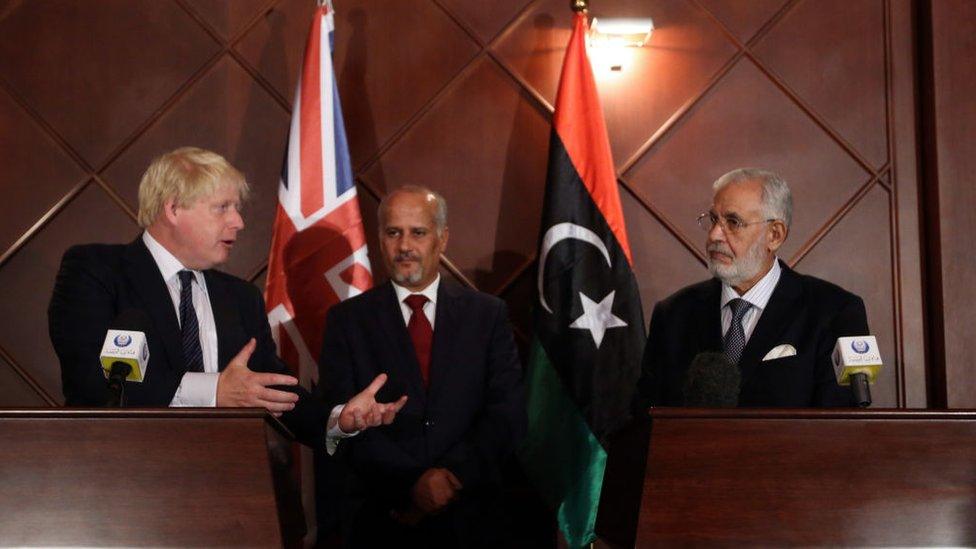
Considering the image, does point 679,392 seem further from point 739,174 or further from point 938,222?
point 938,222

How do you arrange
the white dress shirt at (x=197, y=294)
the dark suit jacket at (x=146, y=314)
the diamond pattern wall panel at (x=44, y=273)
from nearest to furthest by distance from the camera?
the dark suit jacket at (x=146, y=314)
the white dress shirt at (x=197, y=294)
the diamond pattern wall panel at (x=44, y=273)

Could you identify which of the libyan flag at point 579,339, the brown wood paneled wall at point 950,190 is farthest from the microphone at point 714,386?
the brown wood paneled wall at point 950,190

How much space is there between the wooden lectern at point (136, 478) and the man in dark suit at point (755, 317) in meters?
1.34

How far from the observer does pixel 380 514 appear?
122 inches

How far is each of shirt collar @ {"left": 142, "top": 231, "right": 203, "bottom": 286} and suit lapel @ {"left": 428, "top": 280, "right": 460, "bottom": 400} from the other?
773 millimetres

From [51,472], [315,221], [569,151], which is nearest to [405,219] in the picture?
[315,221]

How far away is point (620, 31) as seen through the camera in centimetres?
409

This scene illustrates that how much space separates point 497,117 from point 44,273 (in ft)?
5.58

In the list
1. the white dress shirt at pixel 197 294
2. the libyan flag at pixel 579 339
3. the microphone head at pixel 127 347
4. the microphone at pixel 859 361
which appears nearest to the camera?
the microphone head at pixel 127 347

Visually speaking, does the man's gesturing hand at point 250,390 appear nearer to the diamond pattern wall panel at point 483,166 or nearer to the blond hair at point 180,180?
the blond hair at point 180,180

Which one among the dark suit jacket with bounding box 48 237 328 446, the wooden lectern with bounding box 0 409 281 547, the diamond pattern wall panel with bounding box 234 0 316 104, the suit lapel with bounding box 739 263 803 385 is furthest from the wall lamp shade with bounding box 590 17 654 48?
the wooden lectern with bounding box 0 409 281 547

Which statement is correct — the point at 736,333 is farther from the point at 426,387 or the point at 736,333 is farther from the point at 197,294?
the point at 197,294

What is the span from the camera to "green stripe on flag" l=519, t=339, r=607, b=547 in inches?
142

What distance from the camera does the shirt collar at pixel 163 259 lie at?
288 centimetres
